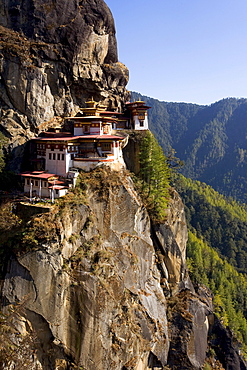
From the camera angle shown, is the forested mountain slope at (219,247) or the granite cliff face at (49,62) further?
the forested mountain slope at (219,247)

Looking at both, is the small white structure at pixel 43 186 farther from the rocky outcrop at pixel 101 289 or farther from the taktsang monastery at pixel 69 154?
the rocky outcrop at pixel 101 289

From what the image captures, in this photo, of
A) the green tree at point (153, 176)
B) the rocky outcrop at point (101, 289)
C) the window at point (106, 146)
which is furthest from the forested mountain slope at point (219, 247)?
the window at point (106, 146)

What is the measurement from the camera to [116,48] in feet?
153

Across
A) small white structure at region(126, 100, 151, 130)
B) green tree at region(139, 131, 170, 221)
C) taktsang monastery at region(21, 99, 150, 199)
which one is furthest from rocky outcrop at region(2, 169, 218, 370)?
small white structure at region(126, 100, 151, 130)

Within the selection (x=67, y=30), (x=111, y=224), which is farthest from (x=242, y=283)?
(x=67, y=30)

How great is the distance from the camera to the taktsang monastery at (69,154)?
94.9 ft

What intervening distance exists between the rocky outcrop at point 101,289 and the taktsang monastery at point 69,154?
2.13 metres

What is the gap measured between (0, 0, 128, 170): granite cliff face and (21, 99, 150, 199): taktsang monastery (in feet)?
→ 9.52

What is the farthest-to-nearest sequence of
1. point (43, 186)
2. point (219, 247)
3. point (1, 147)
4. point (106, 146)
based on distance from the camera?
1. point (219, 247)
2. point (106, 146)
3. point (1, 147)
4. point (43, 186)

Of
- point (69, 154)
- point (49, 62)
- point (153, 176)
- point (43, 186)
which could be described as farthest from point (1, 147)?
point (153, 176)

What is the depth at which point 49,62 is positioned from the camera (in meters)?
37.2

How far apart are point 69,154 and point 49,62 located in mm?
14008

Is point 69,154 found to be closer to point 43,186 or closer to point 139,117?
point 43,186

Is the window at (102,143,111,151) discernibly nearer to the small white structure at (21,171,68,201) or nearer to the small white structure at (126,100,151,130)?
the small white structure at (21,171,68,201)
